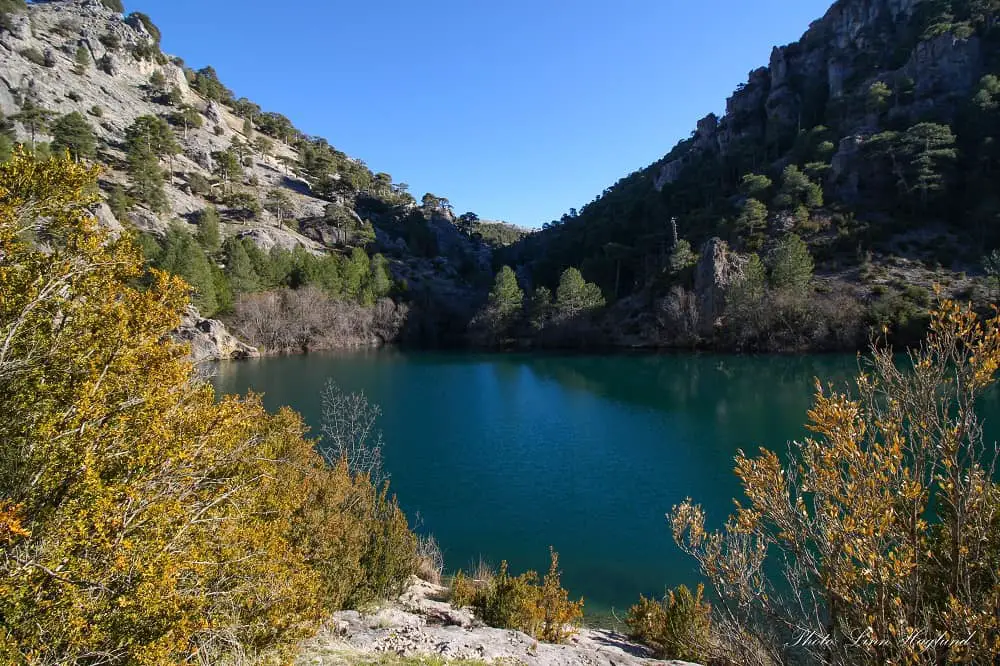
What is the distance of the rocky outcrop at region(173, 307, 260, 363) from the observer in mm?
44781

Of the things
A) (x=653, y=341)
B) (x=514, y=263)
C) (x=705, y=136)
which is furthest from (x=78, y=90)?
(x=705, y=136)

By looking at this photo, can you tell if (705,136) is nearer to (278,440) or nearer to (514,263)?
(514,263)

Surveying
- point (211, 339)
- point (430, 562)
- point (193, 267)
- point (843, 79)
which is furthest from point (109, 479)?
point (843, 79)

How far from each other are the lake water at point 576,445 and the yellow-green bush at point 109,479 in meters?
8.24

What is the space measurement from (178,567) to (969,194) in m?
79.4

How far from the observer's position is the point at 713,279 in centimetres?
5747

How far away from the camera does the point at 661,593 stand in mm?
11445

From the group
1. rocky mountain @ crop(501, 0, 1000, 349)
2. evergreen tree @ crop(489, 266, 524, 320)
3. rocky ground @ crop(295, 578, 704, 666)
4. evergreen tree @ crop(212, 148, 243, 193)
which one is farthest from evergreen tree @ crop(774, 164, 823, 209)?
evergreen tree @ crop(212, 148, 243, 193)

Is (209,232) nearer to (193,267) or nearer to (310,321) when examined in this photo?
(193,267)

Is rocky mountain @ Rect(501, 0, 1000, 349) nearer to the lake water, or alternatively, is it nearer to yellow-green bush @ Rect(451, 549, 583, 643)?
the lake water

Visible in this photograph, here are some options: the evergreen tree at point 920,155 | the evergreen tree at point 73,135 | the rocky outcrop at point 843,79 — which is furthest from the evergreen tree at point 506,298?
the evergreen tree at point 73,135

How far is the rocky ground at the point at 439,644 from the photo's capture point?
6.16 metres

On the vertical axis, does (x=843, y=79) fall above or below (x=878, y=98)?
above

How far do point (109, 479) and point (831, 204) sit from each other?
7565 centimetres
